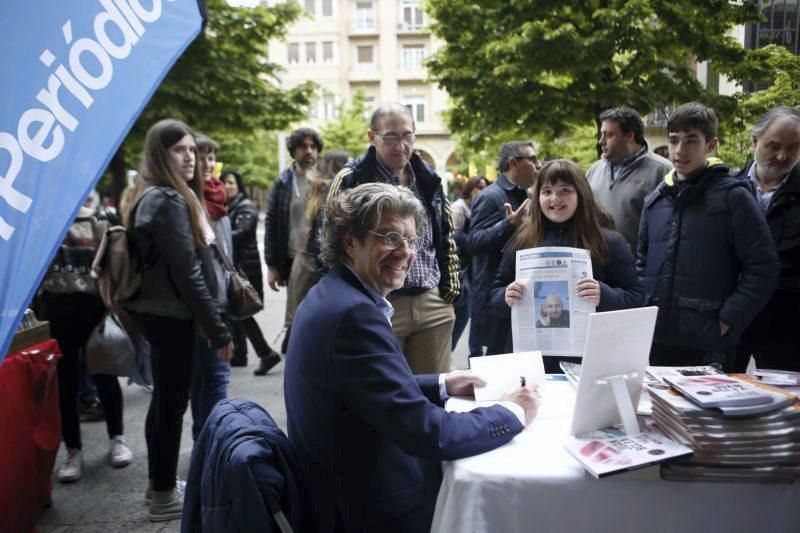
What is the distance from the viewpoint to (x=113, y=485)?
3.96 m

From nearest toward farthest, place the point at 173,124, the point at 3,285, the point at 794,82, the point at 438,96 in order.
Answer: the point at 3,285
the point at 173,124
the point at 794,82
the point at 438,96

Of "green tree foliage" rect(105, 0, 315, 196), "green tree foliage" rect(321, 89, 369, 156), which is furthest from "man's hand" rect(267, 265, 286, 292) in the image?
"green tree foliage" rect(321, 89, 369, 156)

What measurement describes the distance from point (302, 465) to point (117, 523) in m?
2.17

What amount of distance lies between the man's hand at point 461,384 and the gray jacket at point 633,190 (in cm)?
229

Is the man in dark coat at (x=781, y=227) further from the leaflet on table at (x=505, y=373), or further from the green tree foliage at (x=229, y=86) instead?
the green tree foliage at (x=229, y=86)

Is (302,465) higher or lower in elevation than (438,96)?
lower

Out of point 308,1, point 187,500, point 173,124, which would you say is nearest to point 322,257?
point 187,500

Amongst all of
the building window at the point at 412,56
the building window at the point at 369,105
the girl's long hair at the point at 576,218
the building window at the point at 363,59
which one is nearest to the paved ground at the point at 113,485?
the girl's long hair at the point at 576,218

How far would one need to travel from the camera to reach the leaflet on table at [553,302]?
2.71 meters

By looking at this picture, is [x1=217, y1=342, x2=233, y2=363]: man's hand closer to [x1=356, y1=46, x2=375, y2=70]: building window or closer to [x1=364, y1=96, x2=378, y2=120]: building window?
[x1=364, y1=96, x2=378, y2=120]: building window

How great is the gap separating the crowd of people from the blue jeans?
10mm

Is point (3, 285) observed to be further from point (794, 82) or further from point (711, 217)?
point (794, 82)

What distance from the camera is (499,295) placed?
3070mm

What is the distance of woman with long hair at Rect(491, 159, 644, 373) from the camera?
3033mm
